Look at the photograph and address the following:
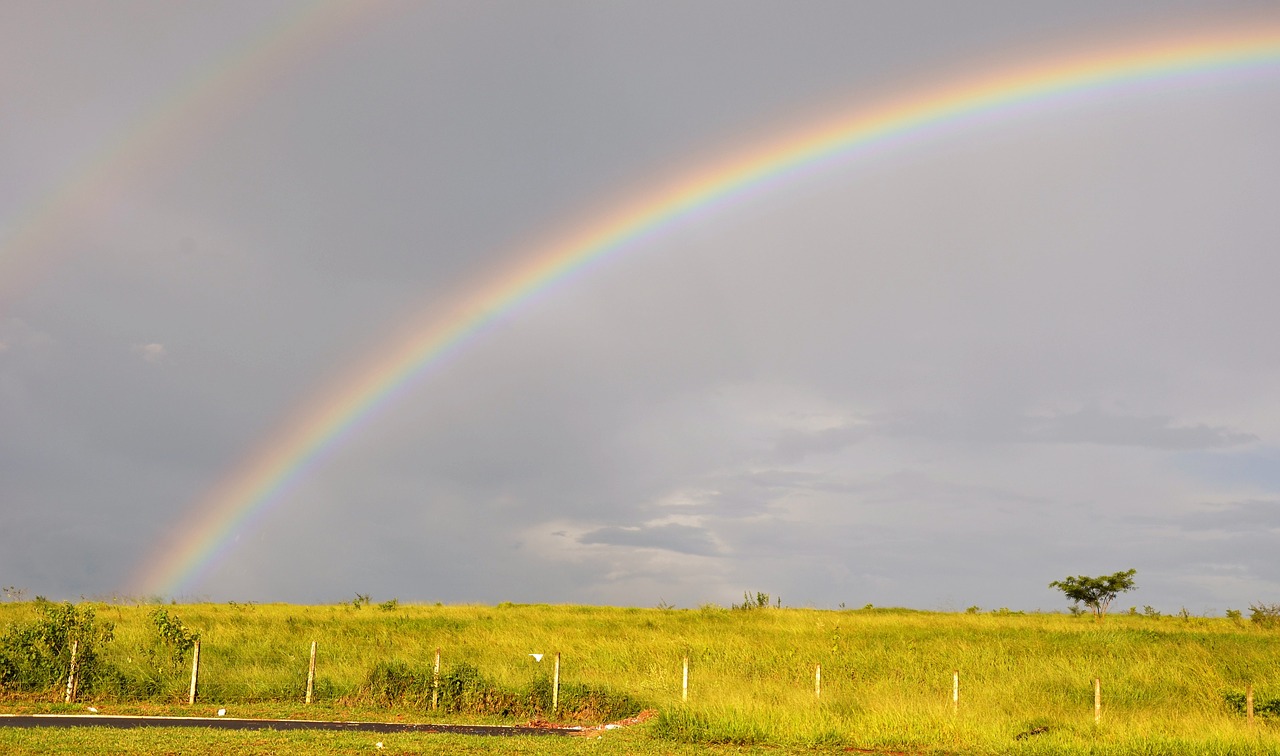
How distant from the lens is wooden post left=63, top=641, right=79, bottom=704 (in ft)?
91.3

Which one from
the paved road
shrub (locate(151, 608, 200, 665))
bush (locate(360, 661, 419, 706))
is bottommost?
the paved road

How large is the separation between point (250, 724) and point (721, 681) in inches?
602

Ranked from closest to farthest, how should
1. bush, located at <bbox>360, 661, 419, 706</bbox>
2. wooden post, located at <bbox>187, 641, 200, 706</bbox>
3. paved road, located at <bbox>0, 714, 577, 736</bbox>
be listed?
paved road, located at <bbox>0, 714, 577, 736</bbox> → wooden post, located at <bbox>187, 641, 200, 706</bbox> → bush, located at <bbox>360, 661, 419, 706</bbox>

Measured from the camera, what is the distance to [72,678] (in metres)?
28.2

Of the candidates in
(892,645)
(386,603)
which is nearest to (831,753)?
(892,645)

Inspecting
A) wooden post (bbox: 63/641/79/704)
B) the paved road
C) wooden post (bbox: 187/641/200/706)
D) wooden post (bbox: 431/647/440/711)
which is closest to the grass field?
wooden post (bbox: 431/647/440/711)

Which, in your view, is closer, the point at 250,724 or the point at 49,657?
the point at 250,724

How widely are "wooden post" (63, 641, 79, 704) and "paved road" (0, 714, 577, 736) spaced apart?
13.1ft

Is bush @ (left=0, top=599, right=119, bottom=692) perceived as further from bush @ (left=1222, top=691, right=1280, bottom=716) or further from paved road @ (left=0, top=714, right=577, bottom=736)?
bush @ (left=1222, top=691, right=1280, bottom=716)

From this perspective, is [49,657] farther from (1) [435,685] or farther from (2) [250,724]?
(1) [435,685]

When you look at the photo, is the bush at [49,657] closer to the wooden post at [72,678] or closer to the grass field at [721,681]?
the wooden post at [72,678]

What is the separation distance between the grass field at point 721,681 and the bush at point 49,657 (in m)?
0.55

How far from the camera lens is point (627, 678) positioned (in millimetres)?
33250

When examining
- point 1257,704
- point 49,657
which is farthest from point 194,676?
point 1257,704
